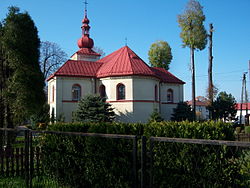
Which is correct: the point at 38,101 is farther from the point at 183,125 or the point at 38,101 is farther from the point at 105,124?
the point at 183,125

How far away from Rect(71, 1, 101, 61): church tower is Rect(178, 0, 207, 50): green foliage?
12.9m

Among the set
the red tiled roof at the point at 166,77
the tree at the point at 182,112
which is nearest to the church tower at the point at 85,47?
the red tiled roof at the point at 166,77

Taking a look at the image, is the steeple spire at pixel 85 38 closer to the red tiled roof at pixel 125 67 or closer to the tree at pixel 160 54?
the red tiled roof at pixel 125 67

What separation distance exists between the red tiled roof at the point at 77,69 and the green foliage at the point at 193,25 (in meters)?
12.0

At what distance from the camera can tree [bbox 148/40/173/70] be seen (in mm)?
42219

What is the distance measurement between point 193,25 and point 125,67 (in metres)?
11.4

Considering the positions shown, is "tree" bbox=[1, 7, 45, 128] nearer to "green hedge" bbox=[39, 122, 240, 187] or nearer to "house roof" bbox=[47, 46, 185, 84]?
"green hedge" bbox=[39, 122, 240, 187]

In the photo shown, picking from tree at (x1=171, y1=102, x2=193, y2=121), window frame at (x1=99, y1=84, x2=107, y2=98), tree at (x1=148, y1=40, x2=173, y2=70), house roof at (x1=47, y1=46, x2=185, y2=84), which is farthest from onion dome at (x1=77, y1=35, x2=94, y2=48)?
tree at (x1=171, y1=102, x2=193, y2=121)

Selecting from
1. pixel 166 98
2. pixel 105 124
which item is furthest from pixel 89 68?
pixel 105 124

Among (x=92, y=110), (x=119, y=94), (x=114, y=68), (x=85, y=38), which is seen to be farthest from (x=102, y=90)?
(x=85, y=38)

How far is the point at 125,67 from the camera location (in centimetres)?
2489

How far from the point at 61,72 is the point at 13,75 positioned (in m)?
12.4

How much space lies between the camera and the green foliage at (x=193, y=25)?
2955cm

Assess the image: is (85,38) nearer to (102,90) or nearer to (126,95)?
(102,90)
